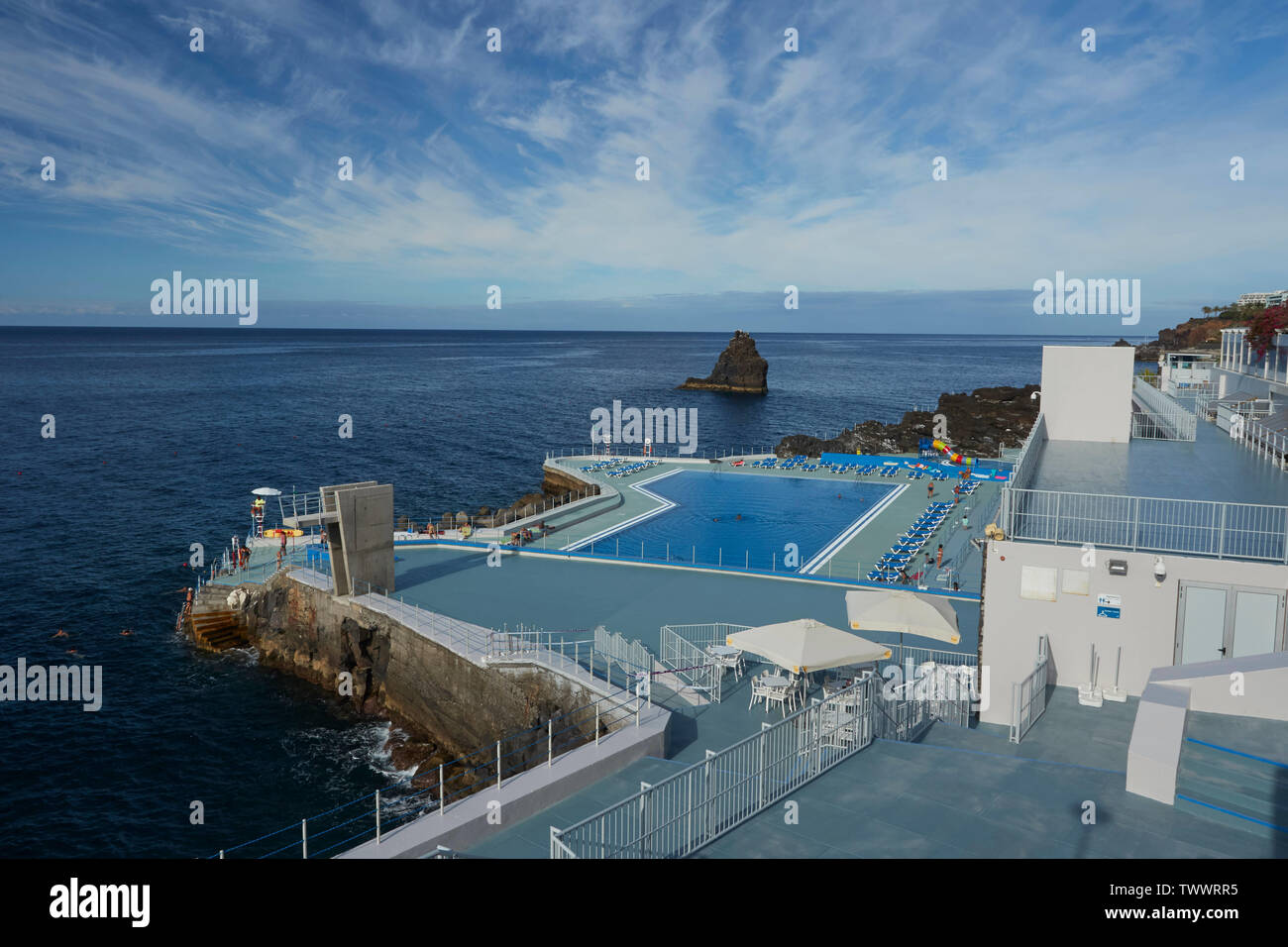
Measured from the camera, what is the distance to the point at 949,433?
68375 mm

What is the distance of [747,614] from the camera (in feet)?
70.0

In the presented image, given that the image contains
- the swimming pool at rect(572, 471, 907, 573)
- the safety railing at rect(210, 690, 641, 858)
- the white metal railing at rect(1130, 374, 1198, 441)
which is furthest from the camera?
the swimming pool at rect(572, 471, 907, 573)

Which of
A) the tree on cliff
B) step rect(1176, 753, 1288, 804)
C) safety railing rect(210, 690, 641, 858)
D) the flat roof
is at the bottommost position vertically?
safety railing rect(210, 690, 641, 858)

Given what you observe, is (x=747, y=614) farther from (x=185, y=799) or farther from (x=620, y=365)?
(x=620, y=365)

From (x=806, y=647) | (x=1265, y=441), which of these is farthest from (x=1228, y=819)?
(x=1265, y=441)

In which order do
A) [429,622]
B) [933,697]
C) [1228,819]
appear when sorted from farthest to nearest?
1. [429,622]
2. [933,697]
3. [1228,819]

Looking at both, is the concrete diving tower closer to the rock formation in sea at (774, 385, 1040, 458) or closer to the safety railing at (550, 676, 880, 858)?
the safety railing at (550, 676, 880, 858)

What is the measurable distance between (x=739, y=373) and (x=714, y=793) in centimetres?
13033

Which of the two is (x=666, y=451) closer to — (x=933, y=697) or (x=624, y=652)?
(x=624, y=652)

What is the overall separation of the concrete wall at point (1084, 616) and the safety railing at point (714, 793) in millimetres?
3739

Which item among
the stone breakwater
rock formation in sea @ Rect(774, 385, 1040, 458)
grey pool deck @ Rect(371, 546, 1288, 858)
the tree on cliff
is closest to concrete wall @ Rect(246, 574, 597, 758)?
the stone breakwater

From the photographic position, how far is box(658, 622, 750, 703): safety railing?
16.7m
